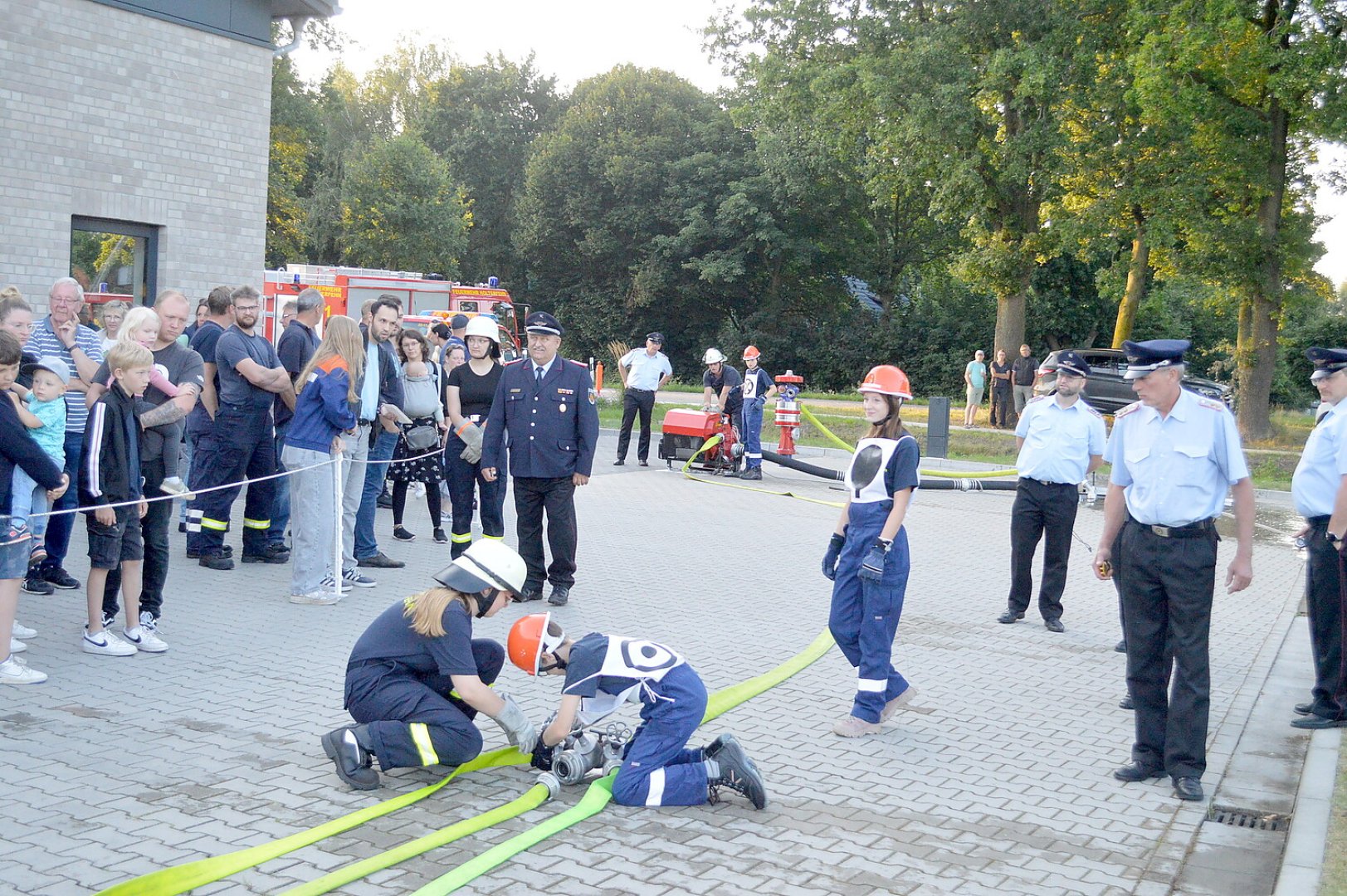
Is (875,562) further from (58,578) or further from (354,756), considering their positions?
(58,578)

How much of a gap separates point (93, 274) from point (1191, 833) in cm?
1465

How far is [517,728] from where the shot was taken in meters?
5.45

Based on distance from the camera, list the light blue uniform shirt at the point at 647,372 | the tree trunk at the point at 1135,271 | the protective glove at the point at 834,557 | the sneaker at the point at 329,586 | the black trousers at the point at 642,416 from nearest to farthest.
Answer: the protective glove at the point at 834,557, the sneaker at the point at 329,586, the light blue uniform shirt at the point at 647,372, the black trousers at the point at 642,416, the tree trunk at the point at 1135,271

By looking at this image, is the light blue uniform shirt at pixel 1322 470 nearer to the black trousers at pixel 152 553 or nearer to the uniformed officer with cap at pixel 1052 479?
Result: the uniformed officer with cap at pixel 1052 479

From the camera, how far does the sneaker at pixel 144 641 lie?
7.47 metres

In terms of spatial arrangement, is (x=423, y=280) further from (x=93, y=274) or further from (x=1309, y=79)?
(x=1309, y=79)

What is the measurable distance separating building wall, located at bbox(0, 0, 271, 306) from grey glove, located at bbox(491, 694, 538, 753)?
11313 millimetres

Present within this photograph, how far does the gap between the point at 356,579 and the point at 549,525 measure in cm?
160

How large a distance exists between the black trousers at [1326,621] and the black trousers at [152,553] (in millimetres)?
6826

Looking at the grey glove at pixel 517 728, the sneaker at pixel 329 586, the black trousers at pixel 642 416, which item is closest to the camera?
the grey glove at pixel 517 728

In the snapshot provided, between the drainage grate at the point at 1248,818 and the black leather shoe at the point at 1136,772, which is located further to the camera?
the black leather shoe at the point at 1136,772

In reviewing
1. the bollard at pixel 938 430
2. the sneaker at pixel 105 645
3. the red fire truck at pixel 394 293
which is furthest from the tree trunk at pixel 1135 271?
the sneaker at pixel 105 645

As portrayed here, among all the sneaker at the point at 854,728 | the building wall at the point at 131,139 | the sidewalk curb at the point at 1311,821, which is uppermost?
the building wall at the point at 131,139

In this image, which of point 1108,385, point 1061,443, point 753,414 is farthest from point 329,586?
point 1108,385
